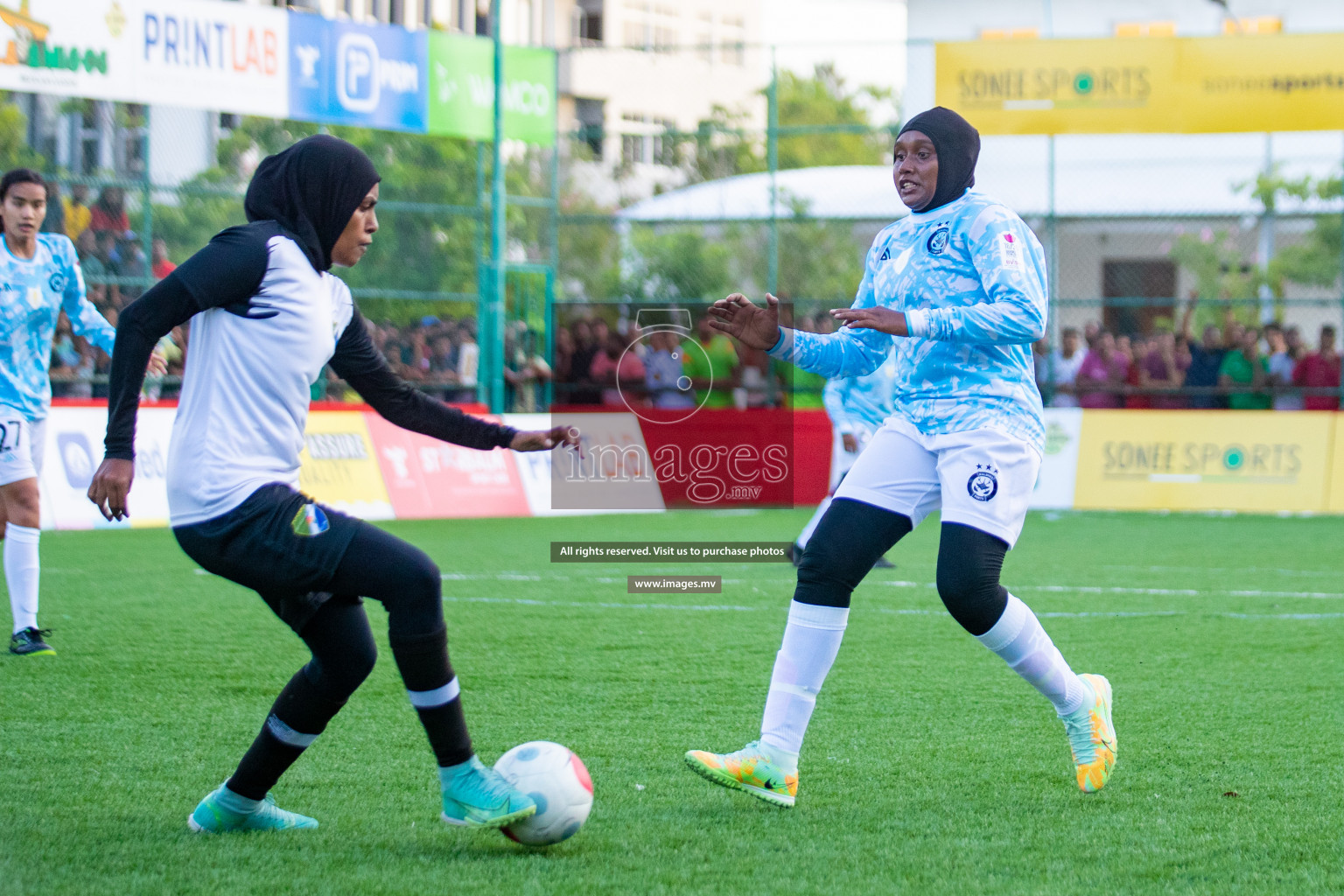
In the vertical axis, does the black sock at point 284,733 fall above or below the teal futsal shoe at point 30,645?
above

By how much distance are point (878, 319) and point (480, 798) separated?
1614mm

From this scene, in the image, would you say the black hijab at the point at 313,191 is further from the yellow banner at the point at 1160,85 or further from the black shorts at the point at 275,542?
the yellow banner at the point at 1160,85

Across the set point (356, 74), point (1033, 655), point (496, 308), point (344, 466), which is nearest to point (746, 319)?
point (1033, 655)

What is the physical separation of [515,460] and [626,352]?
6.76 feet

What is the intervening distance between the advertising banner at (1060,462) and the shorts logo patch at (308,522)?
12980 mm

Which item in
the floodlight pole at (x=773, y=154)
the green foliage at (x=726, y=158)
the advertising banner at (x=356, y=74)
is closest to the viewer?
the advertising banner at (x=356, y=74)

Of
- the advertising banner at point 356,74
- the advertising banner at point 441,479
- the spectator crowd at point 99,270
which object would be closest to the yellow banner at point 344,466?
the advertising banner at point 441,479

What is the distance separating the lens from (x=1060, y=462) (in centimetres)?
1598

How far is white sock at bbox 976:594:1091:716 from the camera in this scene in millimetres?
4402

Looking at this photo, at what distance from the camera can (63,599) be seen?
8.66m

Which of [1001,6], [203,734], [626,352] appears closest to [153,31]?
[626,352]

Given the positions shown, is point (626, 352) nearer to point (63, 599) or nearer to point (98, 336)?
point (63, 599)

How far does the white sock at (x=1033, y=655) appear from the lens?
4.40 metres

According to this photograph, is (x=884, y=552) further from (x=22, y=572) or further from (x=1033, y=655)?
(x=22, y=572)
